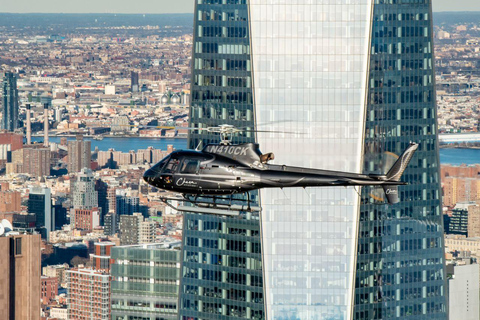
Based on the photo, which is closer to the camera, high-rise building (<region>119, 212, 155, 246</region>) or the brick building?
the brick building

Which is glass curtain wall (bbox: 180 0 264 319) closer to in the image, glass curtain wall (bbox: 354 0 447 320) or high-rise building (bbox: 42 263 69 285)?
glass curtain wall (bbox: 354 0 447 320)

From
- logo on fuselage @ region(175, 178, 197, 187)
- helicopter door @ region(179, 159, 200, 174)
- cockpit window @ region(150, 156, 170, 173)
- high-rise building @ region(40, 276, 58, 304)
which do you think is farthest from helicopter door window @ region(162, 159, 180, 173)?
high-rise building @ region(40, 276, 58, 304)

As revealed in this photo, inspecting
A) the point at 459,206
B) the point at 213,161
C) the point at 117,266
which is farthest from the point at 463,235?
A: the point at 213,161

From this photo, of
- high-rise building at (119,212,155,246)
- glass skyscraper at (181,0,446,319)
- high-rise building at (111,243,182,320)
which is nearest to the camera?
glass skyscraper at (181,0,446,319)

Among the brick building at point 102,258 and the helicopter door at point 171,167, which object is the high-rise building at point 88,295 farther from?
the helicopter door at point 171,167

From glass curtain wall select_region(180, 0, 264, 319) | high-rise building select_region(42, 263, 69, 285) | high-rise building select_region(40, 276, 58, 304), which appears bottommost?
high-rise building select_region(40, 276, 58, 304)

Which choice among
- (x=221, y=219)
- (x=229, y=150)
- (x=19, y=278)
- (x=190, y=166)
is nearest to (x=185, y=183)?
(x=190, y=166)

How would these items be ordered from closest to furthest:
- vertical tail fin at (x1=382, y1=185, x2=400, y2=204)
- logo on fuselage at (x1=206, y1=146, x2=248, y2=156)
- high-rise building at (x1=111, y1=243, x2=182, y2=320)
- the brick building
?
logo on fuselage at (x1=206, y1=146, x2=248, y2=156)
vertical tail fin at (x1=382, y1=185, x2=400, y2=204)
high-rise building at (x1=111, y1=243, x2=182, y2=320)
the brick building
